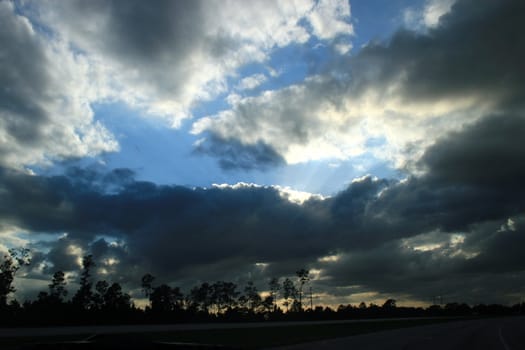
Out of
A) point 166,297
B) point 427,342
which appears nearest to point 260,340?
point 427,342

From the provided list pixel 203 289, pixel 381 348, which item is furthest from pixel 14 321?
pixel 203 289

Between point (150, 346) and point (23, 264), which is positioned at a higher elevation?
point (23, 264)

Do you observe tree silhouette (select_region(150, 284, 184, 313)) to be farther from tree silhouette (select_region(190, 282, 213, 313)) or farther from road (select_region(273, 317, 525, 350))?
road (select_region(273, 317, 525, 350))

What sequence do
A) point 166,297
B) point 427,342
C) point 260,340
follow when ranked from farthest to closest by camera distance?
point 166,297 → point 260,340 → point 427,342

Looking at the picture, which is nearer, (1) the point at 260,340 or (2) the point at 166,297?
(1) the point at 260,340

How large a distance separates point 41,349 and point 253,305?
192 metres

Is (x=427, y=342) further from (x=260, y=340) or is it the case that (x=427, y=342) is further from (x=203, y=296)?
(x=203, y=296)

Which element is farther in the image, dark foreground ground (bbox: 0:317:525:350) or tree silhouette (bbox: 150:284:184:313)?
tree silhouette (bbox: 150:284:184:313)

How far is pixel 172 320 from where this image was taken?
96.9m

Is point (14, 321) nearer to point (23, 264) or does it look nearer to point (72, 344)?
point (23, 264)

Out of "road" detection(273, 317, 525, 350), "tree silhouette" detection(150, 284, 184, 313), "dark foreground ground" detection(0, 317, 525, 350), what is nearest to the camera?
"dark foreground ground" detection(0, 317, 525, 350)

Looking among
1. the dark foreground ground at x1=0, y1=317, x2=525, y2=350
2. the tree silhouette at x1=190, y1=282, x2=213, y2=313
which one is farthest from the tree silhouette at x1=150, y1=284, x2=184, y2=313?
the dark foreground ground at x1=0, y1=317, x2=525, y2=350

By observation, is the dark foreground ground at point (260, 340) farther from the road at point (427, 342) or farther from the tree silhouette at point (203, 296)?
the tree silhouette at point (203, 296)

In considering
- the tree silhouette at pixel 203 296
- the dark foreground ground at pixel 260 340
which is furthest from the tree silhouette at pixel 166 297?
the dark foreground ground at pixel 260 340
